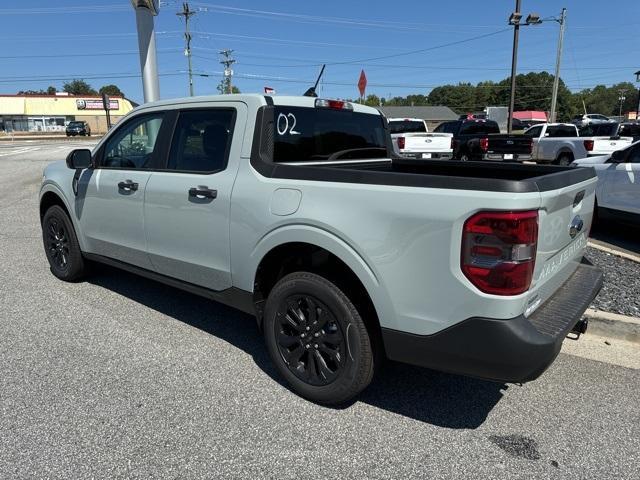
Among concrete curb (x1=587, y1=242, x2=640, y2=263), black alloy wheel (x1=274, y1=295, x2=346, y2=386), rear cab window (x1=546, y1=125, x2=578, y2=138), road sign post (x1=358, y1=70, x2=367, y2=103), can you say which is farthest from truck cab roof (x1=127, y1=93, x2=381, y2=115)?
rear cab window (x1=546, y1=125, x2=578, y2=138)

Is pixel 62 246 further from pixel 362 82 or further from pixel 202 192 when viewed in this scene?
pixel 362 82

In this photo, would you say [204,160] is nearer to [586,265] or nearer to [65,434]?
[65,434]

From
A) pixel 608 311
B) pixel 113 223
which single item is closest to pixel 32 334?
pixel 113 223

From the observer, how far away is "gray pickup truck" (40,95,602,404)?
242 cm

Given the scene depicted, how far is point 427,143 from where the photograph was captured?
14.4 meters

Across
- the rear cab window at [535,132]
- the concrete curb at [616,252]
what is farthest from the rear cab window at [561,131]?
the concrete curb at [616,252]

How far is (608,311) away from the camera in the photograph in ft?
13.9

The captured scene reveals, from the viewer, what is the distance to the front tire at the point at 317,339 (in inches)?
113

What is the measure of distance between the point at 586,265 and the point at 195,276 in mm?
2795

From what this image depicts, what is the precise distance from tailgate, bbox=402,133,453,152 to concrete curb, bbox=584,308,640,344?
10.7 m

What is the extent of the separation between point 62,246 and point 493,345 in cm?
461

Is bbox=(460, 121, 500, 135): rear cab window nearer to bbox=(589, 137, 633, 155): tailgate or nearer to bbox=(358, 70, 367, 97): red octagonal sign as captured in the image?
bbox=(589, 137, 633, 155): tailgate

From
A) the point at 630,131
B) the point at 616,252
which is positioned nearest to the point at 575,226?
the point at 616,252

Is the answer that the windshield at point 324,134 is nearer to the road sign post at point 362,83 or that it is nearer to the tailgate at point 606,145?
the road sign post at point 362,83
